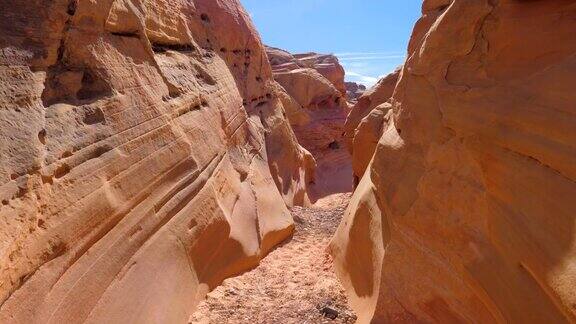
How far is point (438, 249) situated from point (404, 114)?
166cm

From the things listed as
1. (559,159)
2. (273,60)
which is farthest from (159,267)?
(273,60)

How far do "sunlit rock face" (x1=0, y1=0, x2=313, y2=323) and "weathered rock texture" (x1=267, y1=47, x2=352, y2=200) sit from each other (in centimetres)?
1157

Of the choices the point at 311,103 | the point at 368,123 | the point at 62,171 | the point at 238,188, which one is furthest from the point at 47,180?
the point at 311,103

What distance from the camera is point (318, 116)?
771 inches

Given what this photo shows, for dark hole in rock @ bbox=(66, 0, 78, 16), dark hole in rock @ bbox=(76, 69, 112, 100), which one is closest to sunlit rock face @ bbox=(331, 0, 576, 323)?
dark hole in rock @ bbox=(76, 69, 112, 100)

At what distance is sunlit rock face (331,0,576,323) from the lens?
2.92 meters

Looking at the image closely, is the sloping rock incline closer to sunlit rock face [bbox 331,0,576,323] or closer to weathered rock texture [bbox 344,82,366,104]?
weathered rock texture [bbox 344,82,366,104]

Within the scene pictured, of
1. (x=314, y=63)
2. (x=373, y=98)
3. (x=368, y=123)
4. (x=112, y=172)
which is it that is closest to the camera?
(x=112, y=172)

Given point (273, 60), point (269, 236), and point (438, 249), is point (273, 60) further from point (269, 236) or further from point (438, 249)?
point (438, 249)

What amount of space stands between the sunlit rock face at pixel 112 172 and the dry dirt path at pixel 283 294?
21 centimetres

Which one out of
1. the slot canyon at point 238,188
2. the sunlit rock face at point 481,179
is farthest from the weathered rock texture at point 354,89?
the sunlit rock face at point 481,179

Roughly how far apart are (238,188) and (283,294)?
1.95 meters

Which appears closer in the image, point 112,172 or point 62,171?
point 62,171

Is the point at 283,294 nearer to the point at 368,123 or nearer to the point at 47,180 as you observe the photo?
the point at 47,180
